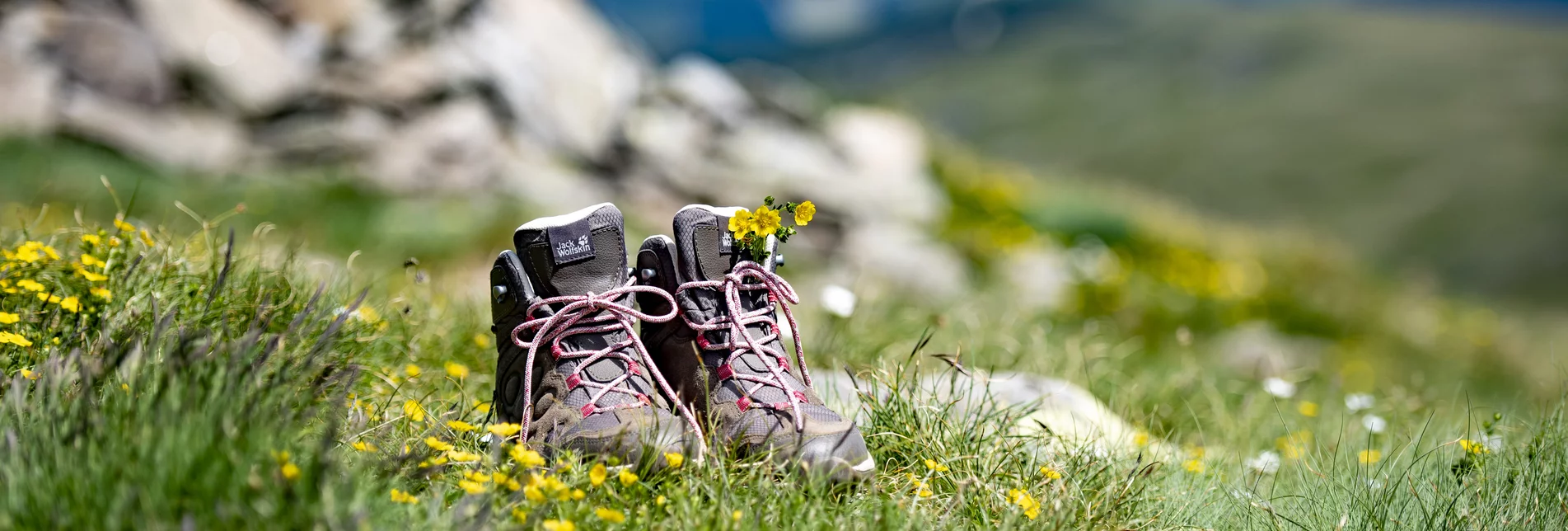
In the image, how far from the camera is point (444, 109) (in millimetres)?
8727

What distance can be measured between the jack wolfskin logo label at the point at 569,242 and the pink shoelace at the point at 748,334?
274 mm

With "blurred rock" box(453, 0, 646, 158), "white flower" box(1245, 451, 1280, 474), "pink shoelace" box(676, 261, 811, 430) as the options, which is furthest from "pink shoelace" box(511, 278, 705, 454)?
"blurred rock" box(453, 0, 646, 158)

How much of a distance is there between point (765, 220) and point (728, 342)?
337mm

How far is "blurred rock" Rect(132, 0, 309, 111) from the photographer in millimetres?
8094

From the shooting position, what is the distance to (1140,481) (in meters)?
2.36

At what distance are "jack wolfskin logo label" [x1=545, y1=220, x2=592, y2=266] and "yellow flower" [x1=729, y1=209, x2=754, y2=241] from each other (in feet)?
1.25

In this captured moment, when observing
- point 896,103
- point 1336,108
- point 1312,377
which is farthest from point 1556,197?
point 1312,377

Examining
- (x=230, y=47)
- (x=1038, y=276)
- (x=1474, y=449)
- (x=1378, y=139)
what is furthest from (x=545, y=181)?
(x=1378, y=139)

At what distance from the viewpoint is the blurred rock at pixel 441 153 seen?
8.58m

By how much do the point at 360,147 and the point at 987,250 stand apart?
251 inches

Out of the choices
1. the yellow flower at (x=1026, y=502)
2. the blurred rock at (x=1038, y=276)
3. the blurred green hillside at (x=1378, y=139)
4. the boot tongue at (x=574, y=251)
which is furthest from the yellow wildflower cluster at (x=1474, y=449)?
the blurred green hillside at (x=1378, y=139)

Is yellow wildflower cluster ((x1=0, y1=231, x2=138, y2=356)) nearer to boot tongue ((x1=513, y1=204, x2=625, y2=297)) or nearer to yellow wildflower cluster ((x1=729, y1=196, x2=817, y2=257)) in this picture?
boot tongue ((x1=513, y1=204, x2=625, y2=297))

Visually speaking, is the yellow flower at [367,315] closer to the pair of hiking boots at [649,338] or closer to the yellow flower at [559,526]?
the pair of hiking boots at [649,338]

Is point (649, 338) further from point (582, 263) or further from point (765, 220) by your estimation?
point (765, 220)
